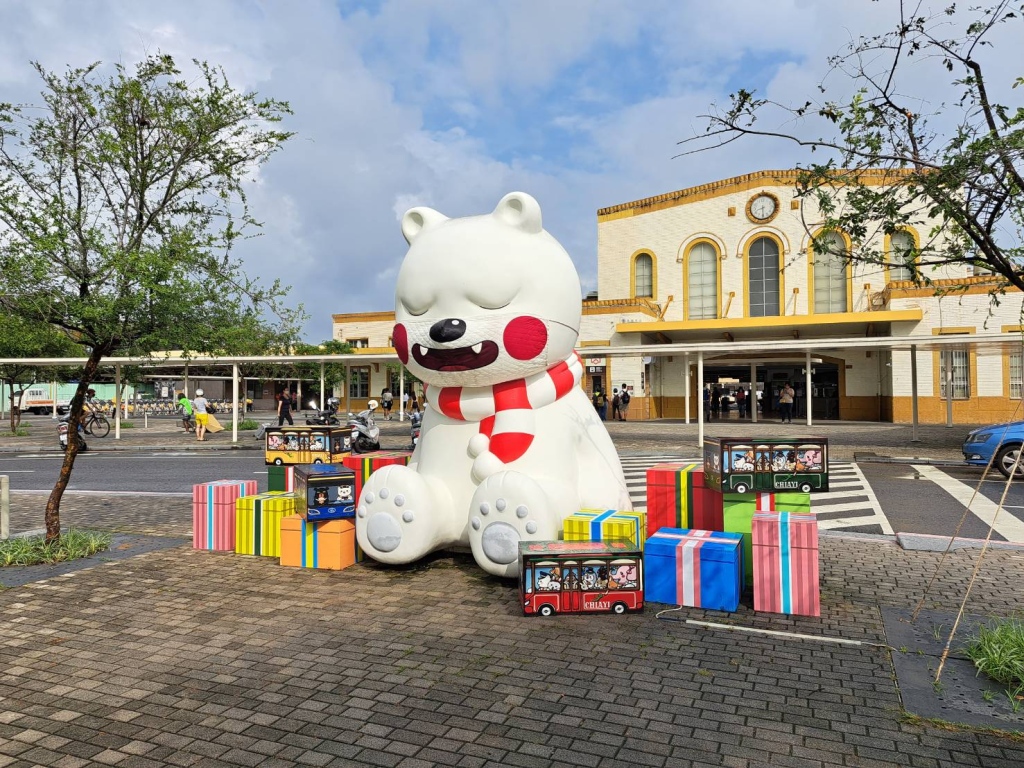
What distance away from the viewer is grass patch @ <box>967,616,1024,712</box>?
4.02 m

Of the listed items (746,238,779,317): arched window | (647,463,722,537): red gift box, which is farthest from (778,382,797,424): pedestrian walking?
(647,463,722,537): red gift box

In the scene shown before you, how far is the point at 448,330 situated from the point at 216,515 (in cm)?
343

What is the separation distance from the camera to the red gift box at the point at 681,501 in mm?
6555

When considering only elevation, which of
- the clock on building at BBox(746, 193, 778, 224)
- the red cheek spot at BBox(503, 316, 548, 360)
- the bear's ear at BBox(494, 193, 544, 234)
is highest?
the clock on building at BBox(746, 193, 778, 224)

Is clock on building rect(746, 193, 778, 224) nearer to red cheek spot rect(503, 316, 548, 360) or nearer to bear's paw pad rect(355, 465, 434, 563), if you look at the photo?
red cheek spot rect(503, 316, 548, 360)

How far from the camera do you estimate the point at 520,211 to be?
20.8 ft

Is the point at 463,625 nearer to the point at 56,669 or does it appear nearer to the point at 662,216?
the point at 56,669

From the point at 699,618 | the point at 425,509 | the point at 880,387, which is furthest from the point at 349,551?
the point at 880,387

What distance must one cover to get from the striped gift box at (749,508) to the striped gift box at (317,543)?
3.39 metres

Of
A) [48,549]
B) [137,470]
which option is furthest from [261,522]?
[137,470]

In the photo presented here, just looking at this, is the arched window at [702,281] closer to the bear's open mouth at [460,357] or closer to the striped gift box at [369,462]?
the striped gift box at [369,462]

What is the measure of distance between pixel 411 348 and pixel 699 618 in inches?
127

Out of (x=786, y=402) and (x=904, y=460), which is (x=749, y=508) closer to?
(x=904, y=460)

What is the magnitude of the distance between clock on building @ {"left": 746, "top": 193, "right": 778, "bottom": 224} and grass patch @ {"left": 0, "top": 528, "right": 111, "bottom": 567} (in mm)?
30334
